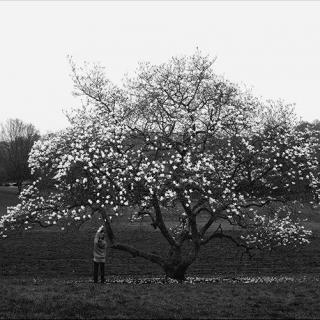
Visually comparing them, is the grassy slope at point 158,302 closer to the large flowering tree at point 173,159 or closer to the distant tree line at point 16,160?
the large flowering tree at point 173,159

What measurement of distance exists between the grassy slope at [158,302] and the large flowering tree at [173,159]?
5.19 meters

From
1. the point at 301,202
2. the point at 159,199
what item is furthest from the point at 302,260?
the point at 159,199

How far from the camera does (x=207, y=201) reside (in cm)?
2322

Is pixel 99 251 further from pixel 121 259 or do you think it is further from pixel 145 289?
pixel 121 259

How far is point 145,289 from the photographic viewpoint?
18.2 m

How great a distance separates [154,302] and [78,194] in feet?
27.1

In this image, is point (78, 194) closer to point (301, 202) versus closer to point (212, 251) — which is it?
point (301, 202)

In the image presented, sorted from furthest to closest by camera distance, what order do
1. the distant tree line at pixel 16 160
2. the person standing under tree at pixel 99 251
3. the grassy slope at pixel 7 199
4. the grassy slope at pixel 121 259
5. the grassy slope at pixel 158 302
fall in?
the distant tree line at pixel 16 160
the grassy slope at pixel 7 199
the grassy slope at pixel 121 259
the person standing under tree at pixel 99 251
the grassy slope at pixel 158 302

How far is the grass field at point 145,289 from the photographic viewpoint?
1354 centimetres

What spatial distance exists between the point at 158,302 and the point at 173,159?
932 cm

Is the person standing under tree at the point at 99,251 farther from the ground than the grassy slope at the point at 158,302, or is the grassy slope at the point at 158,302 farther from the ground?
the person standing under tree at the point at 99,251

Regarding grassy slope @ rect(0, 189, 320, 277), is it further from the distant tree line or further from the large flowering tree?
the distant tree line

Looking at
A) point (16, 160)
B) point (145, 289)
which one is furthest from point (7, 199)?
point (145, 289)

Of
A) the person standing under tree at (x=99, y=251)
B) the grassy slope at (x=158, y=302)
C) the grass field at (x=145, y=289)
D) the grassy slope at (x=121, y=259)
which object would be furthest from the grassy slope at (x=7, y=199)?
the grassy slope at (x=158, y=302)
